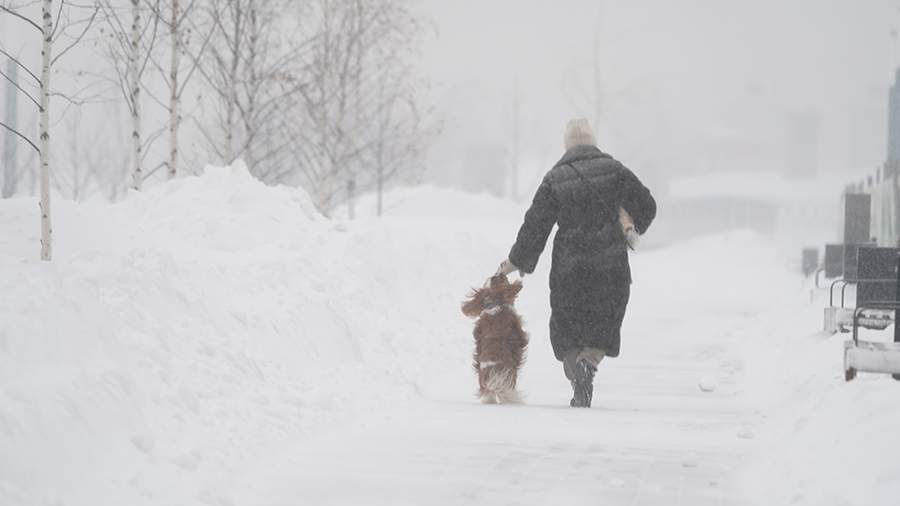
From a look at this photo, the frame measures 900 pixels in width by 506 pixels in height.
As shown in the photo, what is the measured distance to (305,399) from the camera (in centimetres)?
611

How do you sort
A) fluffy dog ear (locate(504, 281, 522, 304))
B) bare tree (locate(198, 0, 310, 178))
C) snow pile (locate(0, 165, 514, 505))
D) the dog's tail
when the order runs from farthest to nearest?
bare tree (locate(198, 0, 310, 178)) → fluffy dog ear (locate(504, 281, 522, 304)) → the dog's tail → snow pile (locate(0, 165, 514, 505))

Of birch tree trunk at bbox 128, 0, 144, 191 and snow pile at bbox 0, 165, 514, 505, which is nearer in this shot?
snow pile at bbox 0, 165, 514, 505

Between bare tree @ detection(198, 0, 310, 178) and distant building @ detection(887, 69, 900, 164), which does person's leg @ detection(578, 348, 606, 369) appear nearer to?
bare tree @ detection(198, 0, 310, 178)

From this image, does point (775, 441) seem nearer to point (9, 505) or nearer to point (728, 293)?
point (9, 505)

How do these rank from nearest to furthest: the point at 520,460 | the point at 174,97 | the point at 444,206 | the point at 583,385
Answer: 1. the point at 520,460
2. the point at 583,385
3. the point at 174,97
4. the point at 444,206

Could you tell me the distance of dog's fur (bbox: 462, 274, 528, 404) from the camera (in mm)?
7203

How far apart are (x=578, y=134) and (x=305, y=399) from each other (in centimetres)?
282

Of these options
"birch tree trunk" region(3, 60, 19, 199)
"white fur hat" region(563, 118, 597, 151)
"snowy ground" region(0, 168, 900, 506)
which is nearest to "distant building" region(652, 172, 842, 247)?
"birch tree trunk" region(3, 60, 19, 199)

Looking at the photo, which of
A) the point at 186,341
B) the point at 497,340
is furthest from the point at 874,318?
the point at 186,341

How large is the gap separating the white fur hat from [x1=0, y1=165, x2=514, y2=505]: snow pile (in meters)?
2.20

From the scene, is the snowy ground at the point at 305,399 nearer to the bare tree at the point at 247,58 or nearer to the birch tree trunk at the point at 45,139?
the birch tree trunk at the point at 45,139

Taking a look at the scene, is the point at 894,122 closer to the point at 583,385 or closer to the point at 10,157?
the point at 583,385

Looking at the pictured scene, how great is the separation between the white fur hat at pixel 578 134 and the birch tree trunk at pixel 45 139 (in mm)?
3594

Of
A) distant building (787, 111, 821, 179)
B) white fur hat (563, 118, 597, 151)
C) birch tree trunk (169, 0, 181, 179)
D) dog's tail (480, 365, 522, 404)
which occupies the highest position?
distant building (787, 111, 821, 179)
